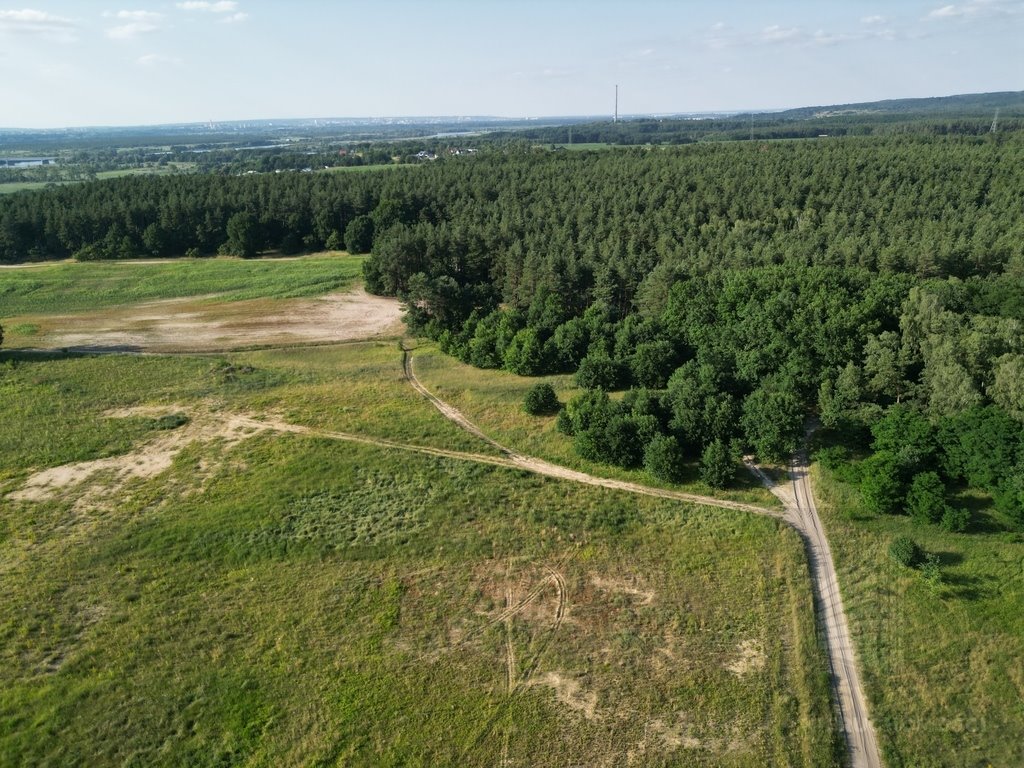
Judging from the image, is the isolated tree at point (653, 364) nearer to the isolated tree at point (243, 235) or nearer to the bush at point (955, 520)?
the bush at point (955, 520)

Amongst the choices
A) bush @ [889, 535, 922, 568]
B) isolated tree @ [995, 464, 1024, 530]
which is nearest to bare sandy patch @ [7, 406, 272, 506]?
bush @ [889, 535, 922, 568]

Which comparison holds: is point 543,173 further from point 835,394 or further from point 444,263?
point 835,394

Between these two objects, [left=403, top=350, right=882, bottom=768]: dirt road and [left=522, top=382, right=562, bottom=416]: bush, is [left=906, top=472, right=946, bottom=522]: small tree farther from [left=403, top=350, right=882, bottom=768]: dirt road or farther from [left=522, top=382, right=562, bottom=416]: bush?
[left=522, top=382, right=562, bottom=416]: bush

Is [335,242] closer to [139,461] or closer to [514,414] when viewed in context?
[514,414]

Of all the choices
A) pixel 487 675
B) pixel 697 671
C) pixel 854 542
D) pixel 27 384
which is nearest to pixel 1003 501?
pixel 854 542

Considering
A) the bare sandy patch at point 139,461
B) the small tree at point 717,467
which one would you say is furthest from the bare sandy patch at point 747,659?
the bare sandy patch at point 139,461

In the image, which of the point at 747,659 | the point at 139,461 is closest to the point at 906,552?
the point at 747,659
